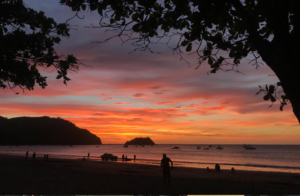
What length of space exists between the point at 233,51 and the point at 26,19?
324 inches

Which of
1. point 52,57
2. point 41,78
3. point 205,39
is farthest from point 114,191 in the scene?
point 205,39

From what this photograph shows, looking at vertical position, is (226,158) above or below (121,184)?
below

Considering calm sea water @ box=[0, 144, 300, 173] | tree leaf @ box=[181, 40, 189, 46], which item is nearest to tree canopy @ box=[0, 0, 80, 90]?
tree leaf @ box=[181, 40, 189, 46]

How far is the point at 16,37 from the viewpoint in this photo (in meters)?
8.00

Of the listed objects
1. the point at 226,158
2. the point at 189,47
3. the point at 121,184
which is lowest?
the point at 226,158

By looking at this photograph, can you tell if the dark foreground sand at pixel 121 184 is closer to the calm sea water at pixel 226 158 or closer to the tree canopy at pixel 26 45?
the tree canopy at pixel 26 45

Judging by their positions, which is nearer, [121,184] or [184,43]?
[184,43]

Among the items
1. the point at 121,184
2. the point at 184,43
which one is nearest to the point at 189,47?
the point at 184,43

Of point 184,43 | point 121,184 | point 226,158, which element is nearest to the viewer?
point 184,43

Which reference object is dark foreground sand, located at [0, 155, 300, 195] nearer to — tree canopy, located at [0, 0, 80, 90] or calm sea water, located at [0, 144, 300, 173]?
tree canopy, located at [0, 0, 80, 90]

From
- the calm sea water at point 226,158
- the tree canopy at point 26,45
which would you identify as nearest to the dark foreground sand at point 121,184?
the tree canopy at point 26,45

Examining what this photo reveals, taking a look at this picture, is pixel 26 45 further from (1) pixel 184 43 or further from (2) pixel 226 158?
(2) pixel 226 158

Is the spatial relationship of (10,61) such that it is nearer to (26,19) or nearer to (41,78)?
(41,78)

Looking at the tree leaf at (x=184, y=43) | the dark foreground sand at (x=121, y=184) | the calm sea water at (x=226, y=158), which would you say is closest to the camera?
the tree leaf at (x=184, y=43)
